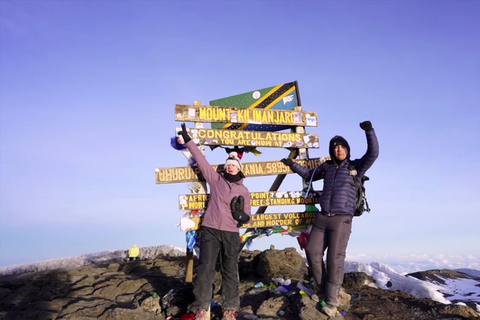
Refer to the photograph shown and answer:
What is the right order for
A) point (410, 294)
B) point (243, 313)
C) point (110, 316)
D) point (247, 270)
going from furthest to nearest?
point (247, 270) → point (410, 294) → point (243, 313) → point (110, 316)

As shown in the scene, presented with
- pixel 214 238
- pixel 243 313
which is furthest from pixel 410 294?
pixel 214 238

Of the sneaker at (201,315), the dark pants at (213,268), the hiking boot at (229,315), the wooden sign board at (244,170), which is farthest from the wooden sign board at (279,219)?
the sneaker at (201,315)

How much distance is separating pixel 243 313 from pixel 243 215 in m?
1.47

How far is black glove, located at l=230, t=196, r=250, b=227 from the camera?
596cm

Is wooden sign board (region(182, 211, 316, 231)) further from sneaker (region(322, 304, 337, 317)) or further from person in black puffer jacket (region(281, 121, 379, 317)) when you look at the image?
sneaker (region(322, 304, 337, 317))

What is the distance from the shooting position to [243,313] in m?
5.91

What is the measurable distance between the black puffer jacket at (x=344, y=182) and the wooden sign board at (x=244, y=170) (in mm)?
1182

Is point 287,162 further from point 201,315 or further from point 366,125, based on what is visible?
point 201,315

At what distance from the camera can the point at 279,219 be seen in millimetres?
7496

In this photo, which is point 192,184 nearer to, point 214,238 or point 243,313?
point 214,238

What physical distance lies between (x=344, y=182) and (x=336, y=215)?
1.78 ft

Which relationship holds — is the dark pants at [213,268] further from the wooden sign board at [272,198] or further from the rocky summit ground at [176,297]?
the wooden sign board at [272,198]

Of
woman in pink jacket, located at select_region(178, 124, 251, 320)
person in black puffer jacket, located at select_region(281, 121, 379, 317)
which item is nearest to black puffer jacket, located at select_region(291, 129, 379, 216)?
person in black puffer jacket, located at select_region(281, 121, 379, 317)

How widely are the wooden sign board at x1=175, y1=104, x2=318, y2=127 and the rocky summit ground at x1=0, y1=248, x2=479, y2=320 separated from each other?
2844 millimetres
